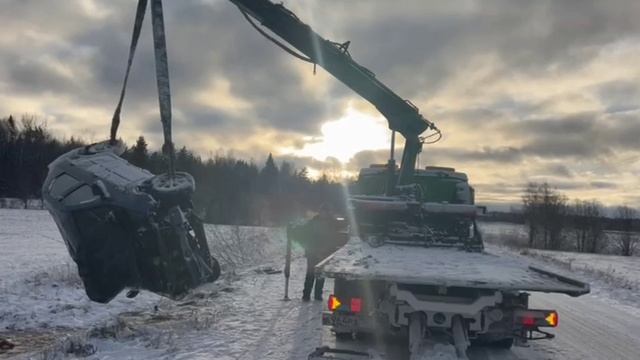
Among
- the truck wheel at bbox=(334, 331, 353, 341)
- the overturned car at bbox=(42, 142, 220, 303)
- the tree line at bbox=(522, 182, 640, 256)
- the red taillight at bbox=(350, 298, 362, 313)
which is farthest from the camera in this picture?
the tree line at bbox=(522, 182, 640, 256)

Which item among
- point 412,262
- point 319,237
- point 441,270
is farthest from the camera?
point 319,237

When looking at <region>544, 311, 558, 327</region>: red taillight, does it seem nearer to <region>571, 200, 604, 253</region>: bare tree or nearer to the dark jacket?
the dark jacket

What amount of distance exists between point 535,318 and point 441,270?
3.45 feet

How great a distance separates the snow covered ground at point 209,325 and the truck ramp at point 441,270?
80 cm

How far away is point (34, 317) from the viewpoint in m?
8.54

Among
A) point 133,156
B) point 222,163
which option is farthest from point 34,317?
point 222,163

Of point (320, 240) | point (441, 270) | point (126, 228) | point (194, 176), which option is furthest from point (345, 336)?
point (194, 176)

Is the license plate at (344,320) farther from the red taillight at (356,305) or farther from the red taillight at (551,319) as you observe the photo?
the red taillight at (551,319)

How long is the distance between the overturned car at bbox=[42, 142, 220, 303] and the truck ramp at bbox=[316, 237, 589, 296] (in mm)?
1653

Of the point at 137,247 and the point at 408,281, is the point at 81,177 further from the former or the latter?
the point at 408,281

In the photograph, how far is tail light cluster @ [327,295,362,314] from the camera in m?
5.52

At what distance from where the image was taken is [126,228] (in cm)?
575

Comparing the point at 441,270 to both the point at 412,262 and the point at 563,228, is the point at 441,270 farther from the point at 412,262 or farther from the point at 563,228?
the point at 563,228

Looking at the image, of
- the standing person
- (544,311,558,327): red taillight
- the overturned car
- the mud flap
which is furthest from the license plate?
the standing person
